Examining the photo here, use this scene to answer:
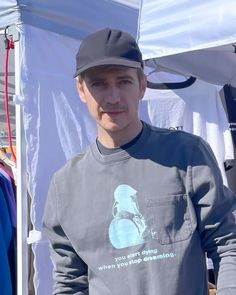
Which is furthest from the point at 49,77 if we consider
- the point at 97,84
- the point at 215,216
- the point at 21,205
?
the point at 215,216

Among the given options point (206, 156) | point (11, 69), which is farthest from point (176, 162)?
point (11, 69)

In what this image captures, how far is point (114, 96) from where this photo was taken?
4.80 ft

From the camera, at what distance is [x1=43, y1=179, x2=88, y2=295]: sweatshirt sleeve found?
160 centimetres

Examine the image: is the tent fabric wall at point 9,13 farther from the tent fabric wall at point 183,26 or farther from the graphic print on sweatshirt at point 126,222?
the graphic print on sweatshirt at point 126,222

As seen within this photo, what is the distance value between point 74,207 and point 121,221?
15 cm

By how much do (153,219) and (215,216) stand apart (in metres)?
0.16

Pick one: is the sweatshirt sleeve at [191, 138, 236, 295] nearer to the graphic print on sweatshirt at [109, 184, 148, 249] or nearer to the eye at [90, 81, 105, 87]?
the graphic print on sweatshirt at [109, 184, 148, 249]

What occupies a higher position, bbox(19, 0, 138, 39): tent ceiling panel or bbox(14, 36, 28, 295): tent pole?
bbox(19, 0, 138, 39): tent ceiling panel

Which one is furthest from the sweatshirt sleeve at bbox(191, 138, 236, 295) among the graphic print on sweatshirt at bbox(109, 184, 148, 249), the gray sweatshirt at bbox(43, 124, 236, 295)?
the graphic print on sweatshirt at bbox(109, 184, 148, 249)

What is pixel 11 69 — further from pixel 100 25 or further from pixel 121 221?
pixel 121 221

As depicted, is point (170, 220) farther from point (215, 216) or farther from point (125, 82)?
point (125, 82)

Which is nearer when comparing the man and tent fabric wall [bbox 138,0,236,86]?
the man

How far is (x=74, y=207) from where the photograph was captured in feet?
5.08

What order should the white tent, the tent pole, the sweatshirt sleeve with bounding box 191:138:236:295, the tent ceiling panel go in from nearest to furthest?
the sweatshirt sleeve with bounding box 191:138:236:295 → the white tent → the tent pole → the tent ceiling panel
